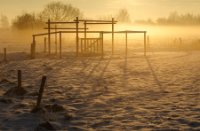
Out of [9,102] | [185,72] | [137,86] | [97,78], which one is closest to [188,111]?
[137,86]

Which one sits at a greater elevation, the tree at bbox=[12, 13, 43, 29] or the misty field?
the tree at bbox=[12, 13, 43, 29]

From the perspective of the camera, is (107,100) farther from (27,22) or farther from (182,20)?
(182,20)

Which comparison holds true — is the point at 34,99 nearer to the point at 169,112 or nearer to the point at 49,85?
the point at 49,85

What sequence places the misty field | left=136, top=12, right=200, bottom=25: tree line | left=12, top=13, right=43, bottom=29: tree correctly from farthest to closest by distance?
left=136, top=12, right=200, bottom=25: tree line < left=12, top=13, right=43, bottom=29: tree < the misty field

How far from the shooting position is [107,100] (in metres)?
11.0

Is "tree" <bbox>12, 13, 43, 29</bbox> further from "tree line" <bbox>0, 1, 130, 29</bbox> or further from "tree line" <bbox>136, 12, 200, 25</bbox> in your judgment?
"tree line" <bbox>136, 12, 200, 25</bbox>

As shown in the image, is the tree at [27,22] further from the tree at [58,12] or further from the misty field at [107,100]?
the misty field at [107,100]

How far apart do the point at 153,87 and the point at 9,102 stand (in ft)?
16.3

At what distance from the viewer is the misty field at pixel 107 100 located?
870 centimetres

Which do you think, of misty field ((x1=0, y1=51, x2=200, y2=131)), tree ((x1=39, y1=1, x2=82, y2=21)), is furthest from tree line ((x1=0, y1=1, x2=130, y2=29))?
misty field ((x1=0, y1=51, x2=200, y2=131))

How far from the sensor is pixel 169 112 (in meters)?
9.51

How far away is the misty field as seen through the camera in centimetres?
870

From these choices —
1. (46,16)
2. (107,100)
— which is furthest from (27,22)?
(107,100)

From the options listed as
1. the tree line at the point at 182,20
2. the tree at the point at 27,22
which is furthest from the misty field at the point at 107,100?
the tree line at the point at 182,20
